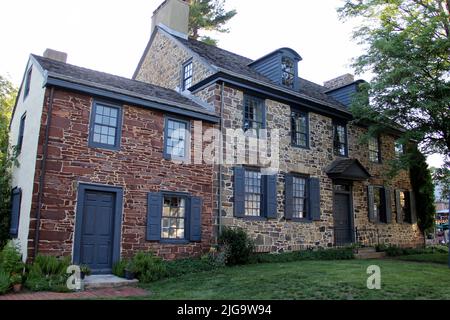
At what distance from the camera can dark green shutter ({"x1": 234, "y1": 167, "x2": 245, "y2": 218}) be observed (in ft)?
40.9

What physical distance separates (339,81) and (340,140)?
475cm

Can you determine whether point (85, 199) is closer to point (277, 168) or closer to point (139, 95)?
point (139, 95)

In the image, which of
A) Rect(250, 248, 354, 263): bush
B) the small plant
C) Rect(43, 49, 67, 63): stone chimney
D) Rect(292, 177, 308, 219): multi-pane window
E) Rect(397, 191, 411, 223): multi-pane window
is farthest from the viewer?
Rect(397, 191, 411, 223): multi-pane window

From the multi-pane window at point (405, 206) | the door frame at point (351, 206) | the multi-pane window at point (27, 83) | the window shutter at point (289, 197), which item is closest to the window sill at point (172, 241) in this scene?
the window shutter at point (289, 197)

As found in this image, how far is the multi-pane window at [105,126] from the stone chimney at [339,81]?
481 inches

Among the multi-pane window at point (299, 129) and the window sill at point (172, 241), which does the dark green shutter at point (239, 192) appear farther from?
the multi-pane window at point (299, 129)

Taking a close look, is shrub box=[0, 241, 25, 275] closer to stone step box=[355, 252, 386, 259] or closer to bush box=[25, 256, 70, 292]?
bush box=[25, 256, 70, 292]

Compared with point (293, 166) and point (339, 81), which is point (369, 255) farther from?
point (339, 81)

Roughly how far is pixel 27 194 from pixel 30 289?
102 inches

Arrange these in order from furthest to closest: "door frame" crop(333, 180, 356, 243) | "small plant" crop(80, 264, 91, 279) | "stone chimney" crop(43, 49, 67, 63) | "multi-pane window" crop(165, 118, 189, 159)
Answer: "door frame" crop(333, 180, 356, 243)
"stone chimney" crop(43, 49, 67, 63)
"multi-pane window" crop(165, 118, 189, 159)
"small plant" crop(80, 264, 91, 279)

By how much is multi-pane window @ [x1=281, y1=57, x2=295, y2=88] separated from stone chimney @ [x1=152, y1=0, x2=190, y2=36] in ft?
15.3

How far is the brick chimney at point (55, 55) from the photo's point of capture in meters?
12.7

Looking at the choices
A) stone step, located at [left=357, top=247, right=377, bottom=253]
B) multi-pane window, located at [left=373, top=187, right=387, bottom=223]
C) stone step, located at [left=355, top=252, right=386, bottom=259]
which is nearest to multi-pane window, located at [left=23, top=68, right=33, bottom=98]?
stone step, located at [left=355, top=252, right=386, bottom=259]

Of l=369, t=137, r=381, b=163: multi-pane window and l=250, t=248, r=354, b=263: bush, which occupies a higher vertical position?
l=369, t=137, r=381, b=163: multi-pane window
